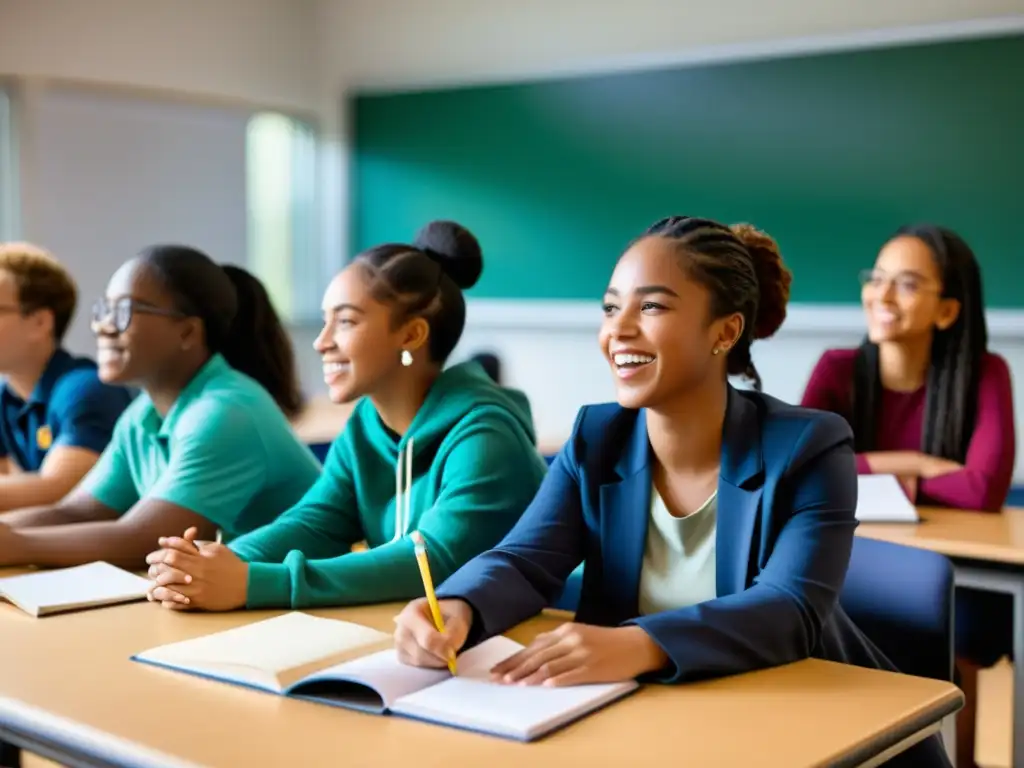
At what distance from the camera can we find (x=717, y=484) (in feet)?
5.49

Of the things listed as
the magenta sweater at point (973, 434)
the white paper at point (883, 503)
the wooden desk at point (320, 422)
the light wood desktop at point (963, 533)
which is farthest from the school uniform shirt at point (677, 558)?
the wooden desk at point (320, 422)

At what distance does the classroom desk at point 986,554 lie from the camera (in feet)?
7.96

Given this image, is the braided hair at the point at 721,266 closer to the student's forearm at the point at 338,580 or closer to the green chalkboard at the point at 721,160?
the student's forearm at the point at 338,580

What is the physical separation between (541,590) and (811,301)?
11.7 feet

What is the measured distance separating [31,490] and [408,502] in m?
1.17

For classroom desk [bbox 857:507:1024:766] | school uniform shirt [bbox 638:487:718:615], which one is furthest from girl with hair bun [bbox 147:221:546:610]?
classroom desk [bbox 857:507:1024:766]

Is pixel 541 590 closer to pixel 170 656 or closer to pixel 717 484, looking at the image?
pixel 717 484

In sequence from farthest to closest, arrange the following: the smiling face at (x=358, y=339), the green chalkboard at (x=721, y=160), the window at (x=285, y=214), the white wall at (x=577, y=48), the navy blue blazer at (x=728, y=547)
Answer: the window at (x=285, y=214)
the white wall at (x=577, y=48)
the green chalkboard at (x=721, y=160)
the smiling face at (x=358, y=339)
the navy blue blazer at (x=728, y=547)

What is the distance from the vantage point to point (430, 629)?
145cm

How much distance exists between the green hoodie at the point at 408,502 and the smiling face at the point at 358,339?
90 millimetres

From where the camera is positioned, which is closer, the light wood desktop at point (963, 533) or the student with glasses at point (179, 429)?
the student with glasses at point (179, 429)

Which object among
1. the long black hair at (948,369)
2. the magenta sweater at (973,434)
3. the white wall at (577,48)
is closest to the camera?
the magenta sweater at (973,434)

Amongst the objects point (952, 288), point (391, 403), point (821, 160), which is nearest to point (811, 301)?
point (821, 160)

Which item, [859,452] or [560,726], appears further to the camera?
[859,452]
